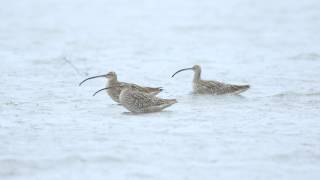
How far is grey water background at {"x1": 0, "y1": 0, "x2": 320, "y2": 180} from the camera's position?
29.7 ft

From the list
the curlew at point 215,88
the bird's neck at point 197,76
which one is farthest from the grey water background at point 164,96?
the bird's neck at point 197,76

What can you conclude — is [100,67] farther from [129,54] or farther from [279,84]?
[279,84]

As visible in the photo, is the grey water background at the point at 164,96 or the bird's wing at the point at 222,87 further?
the bird's wing at the point at 222,87

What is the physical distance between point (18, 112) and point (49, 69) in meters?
5.19

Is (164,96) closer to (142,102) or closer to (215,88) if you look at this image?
(215,88)

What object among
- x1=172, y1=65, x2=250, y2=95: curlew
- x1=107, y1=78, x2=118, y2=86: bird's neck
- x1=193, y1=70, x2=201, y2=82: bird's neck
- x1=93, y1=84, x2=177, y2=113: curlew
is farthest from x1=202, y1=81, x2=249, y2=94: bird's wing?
x1=93, y1=84, x2=177, y2=113: curlew

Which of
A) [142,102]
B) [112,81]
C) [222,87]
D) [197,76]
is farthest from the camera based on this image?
[197,76]

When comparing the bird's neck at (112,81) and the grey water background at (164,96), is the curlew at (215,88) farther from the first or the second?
the bird's neck at (112,81)

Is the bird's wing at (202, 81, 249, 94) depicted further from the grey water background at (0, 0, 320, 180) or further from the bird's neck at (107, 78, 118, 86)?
the bird's neck at (107, 78, 118, 86)

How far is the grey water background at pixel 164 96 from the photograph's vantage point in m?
9.06

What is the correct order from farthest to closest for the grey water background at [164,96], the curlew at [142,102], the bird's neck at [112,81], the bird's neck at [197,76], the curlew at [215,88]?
the bird's neck at [197,76] < the curlew at [215,88] < the bird's neck at [112,81] < the curlew at [142,102] < the grey water background at [164,96]

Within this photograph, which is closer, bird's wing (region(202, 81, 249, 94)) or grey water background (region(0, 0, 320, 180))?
grey water background (region(0, 0, 320, 180))

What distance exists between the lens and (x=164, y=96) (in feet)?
45.2

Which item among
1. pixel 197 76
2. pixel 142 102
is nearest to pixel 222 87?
pixel 197 76
